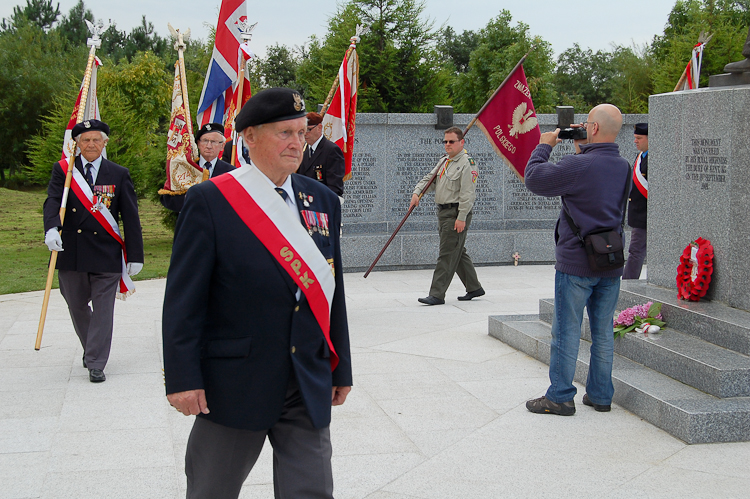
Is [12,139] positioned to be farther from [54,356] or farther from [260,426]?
[260,426]

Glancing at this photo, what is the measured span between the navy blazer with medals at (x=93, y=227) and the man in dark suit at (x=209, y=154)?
0.32m

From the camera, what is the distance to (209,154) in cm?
615

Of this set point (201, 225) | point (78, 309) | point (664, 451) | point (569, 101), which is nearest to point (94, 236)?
point (78, 309)

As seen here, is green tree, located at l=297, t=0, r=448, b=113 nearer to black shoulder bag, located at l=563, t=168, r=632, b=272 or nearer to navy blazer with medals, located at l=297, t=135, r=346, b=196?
navy blazer with medals, located at l=297, t=135, r=346, b=196

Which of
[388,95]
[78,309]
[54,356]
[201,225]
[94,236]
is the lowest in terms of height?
[54,356]

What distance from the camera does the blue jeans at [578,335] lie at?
4812 millimetres

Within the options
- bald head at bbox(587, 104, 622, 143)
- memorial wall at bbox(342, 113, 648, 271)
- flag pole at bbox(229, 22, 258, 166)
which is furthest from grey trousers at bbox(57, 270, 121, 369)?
memorial wall at bbox(342, 113, 648, 271)

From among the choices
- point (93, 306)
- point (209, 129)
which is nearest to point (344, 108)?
point (209, 129)

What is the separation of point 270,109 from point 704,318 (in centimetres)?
401

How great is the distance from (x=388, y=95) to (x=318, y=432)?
17762mm

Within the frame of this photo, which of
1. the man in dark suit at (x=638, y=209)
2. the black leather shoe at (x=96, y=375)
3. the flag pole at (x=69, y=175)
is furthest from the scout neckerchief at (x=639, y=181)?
the black leather shoe at (x=96, y=375)

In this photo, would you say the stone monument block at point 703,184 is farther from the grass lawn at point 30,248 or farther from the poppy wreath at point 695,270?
the grass lawn at point 30,248

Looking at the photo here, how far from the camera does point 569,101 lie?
3453 centimetres

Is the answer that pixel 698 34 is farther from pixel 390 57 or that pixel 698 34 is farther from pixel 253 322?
pixel 253 322
